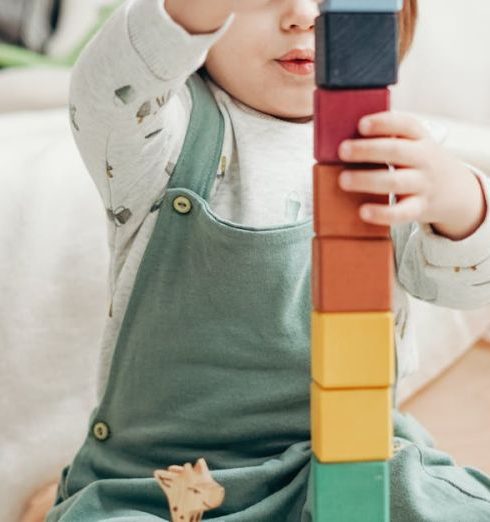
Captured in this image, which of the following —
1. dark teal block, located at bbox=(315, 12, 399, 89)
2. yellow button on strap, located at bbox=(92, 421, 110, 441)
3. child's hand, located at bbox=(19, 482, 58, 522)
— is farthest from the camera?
child's hand, located at bbox=(19, 482, 58, 522)

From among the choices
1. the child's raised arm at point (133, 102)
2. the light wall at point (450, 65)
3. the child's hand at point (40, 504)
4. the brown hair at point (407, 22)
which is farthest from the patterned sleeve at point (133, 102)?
the light wall at point (450, 65)

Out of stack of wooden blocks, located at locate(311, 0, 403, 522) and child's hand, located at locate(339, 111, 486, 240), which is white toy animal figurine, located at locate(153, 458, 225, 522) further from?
child's hand, located at locate(339, 111, 486, 240)

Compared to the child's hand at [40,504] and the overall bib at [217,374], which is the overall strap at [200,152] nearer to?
the overall bib at [217,374]

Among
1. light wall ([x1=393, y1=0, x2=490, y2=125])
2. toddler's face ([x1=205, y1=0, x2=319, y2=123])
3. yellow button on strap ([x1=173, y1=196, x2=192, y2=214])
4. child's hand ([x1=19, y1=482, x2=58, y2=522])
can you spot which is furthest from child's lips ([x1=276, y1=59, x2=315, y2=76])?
light wall ([x1=393, y1=0, x2=490, y2=125])

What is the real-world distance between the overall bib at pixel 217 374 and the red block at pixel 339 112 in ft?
0.66

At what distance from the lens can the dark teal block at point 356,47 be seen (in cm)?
50

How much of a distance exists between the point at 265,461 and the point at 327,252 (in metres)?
0.27

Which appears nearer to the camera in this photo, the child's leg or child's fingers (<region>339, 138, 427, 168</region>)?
child's fingers (<region>339, 138, 427, 168</region>)

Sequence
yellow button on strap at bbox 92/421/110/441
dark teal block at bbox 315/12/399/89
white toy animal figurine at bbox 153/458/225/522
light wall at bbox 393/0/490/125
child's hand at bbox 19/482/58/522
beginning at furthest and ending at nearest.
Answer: light wall at bbox 393/0/490/125
child's hand at bbox 19/482/58/522
yellow button on strap at bbox 92/421/110/441
white toy animal figurine at bbox 153/458/225/522
dark teal block at bbox 315/12/399/89

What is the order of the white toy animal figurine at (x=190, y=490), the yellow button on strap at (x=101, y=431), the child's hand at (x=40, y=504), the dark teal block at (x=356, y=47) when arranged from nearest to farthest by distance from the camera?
the dark teal block at (x=356, y=47), the white toy animal figurine at (x=190, y=490), the yellow button on strap at (x=101, y=431), the child's hand at (x=40, y=504)

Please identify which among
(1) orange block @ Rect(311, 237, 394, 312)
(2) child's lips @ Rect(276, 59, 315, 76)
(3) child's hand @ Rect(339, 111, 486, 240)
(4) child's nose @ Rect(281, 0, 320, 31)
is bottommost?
(1) orange block @ Rect(311, 237, 394, 312)

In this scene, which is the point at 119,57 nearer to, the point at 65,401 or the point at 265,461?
the point at 265,461

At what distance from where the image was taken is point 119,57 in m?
0.61

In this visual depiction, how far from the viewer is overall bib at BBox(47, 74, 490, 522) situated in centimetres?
71
